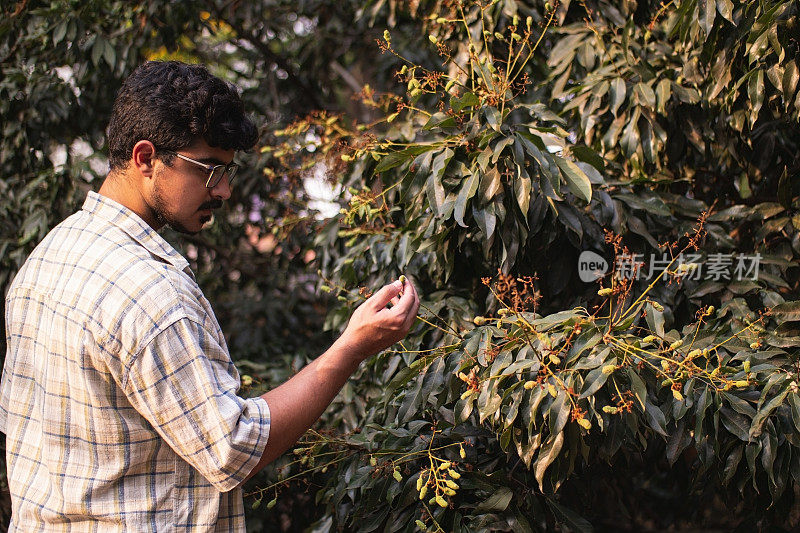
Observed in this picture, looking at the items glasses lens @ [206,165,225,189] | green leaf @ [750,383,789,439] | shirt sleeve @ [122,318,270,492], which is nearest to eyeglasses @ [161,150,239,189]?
glasses lens @ [206,165,225,189]

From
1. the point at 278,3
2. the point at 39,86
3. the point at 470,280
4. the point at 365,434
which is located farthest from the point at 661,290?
the point at 278,3

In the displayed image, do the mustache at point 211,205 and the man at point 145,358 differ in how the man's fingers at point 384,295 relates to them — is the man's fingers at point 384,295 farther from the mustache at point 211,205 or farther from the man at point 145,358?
the mustache at point 211,205

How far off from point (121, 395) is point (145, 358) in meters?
0.12

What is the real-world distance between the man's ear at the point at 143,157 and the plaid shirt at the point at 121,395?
2.9 inches

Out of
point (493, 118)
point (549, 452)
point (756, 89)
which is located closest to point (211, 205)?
point (493, 118)

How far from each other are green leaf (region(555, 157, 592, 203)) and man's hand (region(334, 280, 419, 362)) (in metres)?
0.58

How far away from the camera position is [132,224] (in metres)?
1.31

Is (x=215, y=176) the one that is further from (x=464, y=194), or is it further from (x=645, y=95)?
(x=645, y=95)

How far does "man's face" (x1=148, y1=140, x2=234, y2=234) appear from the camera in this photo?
1.34m

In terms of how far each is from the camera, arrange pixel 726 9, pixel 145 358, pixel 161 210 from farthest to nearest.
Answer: pixel 726 9, pixel 161 210, pixel 145 358

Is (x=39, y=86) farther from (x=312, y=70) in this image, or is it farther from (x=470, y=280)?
(x=470, y=280)

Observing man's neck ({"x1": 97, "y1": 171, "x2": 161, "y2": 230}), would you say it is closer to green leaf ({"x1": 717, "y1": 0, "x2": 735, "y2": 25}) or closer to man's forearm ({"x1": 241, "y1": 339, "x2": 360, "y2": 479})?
man's forearm ({"x1": 241, "y1": 339, "x2": 360, "y2": 479})

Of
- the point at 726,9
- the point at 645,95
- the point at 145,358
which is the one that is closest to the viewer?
the point at 145,358

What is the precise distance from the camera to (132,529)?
1.21 meters
